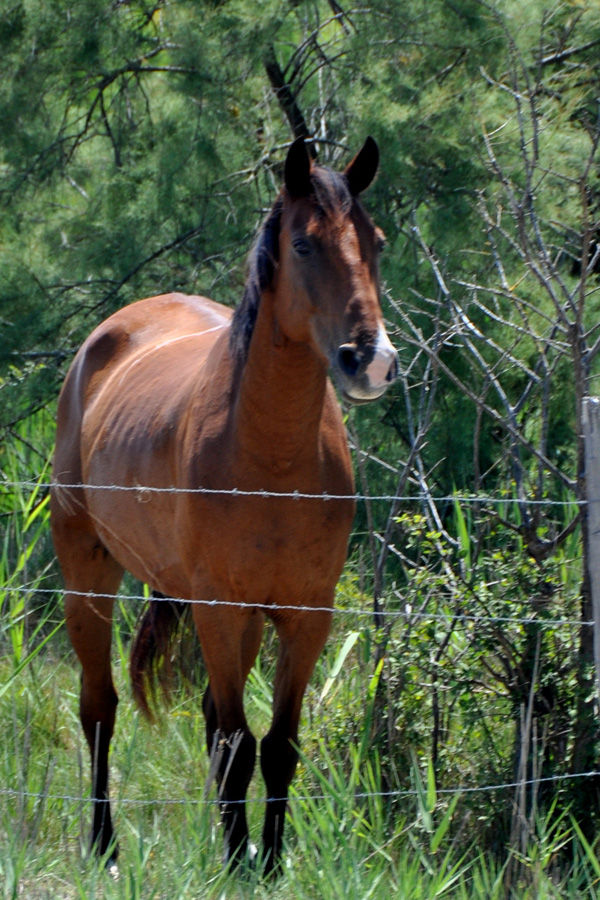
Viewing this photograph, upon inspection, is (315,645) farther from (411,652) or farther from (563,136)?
(563,136)

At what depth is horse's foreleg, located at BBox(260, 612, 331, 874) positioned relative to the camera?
3.69 meters

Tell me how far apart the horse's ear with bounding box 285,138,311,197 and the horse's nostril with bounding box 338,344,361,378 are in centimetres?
58

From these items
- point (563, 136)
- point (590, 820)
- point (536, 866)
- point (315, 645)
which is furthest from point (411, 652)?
point (563, 136)

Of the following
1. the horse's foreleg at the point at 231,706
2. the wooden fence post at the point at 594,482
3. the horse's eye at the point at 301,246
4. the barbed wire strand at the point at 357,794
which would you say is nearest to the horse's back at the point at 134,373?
the horse's foreleg at the point at 231,706

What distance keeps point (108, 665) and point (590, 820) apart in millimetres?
A: 1994

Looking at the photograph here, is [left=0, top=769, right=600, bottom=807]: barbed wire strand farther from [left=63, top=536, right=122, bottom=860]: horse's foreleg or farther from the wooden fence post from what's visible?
[left=63, top=536, right=122, bottom=860]: horse's foreleg

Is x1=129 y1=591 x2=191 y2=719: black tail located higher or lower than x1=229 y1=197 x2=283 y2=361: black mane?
lower

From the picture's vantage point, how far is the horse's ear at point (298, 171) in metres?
3.26

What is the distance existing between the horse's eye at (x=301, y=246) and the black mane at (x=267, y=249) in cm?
9

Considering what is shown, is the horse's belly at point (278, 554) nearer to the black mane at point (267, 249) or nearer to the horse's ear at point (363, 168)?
the black mane at point (267, 249)

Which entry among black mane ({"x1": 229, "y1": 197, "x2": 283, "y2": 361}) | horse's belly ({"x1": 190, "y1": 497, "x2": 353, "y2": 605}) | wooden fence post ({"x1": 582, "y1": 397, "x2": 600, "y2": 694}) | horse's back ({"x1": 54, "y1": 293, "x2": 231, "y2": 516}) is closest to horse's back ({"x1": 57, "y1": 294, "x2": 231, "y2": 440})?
horse's back ({"x1": 54, "y1": 293, "x2": 231, "y2": 516})

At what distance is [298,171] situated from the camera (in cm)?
331

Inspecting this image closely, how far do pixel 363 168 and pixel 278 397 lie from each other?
0.71 m

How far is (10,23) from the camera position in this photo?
6281 millimetres
